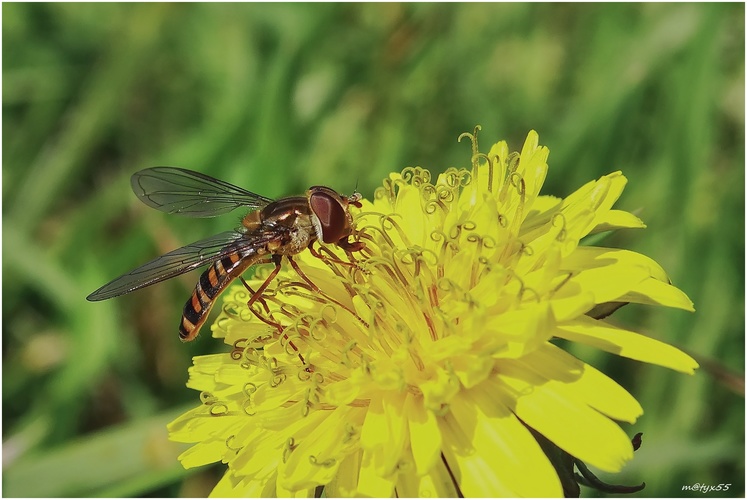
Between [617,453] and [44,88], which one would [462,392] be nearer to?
[617,453]

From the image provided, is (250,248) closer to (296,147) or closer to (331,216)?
(331,216)

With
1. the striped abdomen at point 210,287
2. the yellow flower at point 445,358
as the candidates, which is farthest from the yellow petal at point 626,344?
the striped abdomen at point 210,287

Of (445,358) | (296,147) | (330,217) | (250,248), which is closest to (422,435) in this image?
(445,358)

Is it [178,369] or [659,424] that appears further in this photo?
[178,369]

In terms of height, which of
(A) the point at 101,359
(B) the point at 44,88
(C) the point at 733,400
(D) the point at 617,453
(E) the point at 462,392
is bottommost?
(C) the point at 733,400

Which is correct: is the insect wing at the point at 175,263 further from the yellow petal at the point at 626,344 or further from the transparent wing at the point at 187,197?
the yellow petal at the point at 626,344

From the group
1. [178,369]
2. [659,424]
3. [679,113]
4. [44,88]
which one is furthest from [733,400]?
[44,88]
